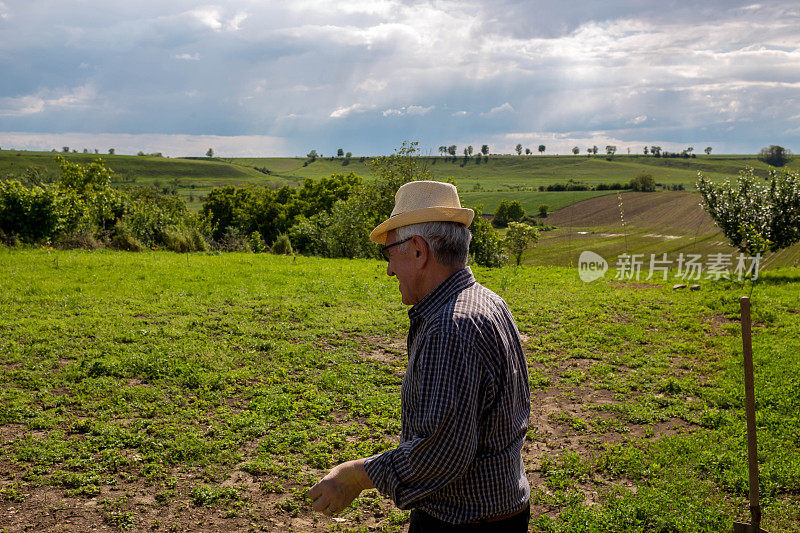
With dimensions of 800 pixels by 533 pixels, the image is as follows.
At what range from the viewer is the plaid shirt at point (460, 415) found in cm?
209

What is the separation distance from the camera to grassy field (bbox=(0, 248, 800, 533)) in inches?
184

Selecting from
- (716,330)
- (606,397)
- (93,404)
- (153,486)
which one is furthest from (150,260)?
(716,330)

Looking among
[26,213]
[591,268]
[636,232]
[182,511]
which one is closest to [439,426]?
[182,511]

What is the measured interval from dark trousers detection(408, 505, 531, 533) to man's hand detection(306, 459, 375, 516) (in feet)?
1.16

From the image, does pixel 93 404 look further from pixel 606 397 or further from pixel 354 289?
pixel 354 289

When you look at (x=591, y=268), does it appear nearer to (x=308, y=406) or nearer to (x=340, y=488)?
(x=308, y=406)

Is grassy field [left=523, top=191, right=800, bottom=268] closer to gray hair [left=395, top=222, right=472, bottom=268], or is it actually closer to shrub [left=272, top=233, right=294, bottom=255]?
shrub [left=272, top=233, right=294, bottom=255]

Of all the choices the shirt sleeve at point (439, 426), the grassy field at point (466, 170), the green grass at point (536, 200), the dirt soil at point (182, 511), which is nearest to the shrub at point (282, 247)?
the dirt soil at point (182, 511)

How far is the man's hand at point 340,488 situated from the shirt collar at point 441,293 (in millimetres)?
690

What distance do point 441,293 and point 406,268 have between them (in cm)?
23

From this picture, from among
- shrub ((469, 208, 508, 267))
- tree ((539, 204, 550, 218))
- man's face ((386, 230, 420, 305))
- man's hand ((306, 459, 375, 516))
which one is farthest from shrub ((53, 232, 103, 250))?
tree ((539, 204, 550, 218))

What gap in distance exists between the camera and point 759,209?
17.6 meters

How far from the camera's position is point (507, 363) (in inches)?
90.0

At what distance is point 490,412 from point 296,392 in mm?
5299
